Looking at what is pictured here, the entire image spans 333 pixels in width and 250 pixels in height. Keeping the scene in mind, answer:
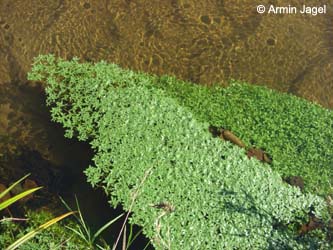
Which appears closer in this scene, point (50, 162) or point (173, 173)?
point (173, 173)

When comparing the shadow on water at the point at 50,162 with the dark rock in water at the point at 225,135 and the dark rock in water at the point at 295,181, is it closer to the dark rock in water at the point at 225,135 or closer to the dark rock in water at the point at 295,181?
the dark rock in water at the point at 225,135

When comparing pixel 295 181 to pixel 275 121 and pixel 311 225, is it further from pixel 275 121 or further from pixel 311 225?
pixel 275 121

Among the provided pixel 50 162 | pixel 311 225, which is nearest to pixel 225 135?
pixel 311 225

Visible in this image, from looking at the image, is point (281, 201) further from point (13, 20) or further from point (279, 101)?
point (13, 20)

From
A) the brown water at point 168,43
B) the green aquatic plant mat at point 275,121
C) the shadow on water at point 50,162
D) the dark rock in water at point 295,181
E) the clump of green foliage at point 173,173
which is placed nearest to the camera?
the clump of green foliage at point 173,173

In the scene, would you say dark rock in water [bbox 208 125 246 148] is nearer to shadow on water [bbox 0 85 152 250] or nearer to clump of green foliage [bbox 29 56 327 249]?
clump of green foliage [bbox 29 56 327 249]

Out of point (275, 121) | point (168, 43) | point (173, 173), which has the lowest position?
point (173, 173)

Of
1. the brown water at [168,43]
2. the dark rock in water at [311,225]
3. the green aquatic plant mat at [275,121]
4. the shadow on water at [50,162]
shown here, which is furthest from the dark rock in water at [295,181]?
the shadow on water at [50,162]
